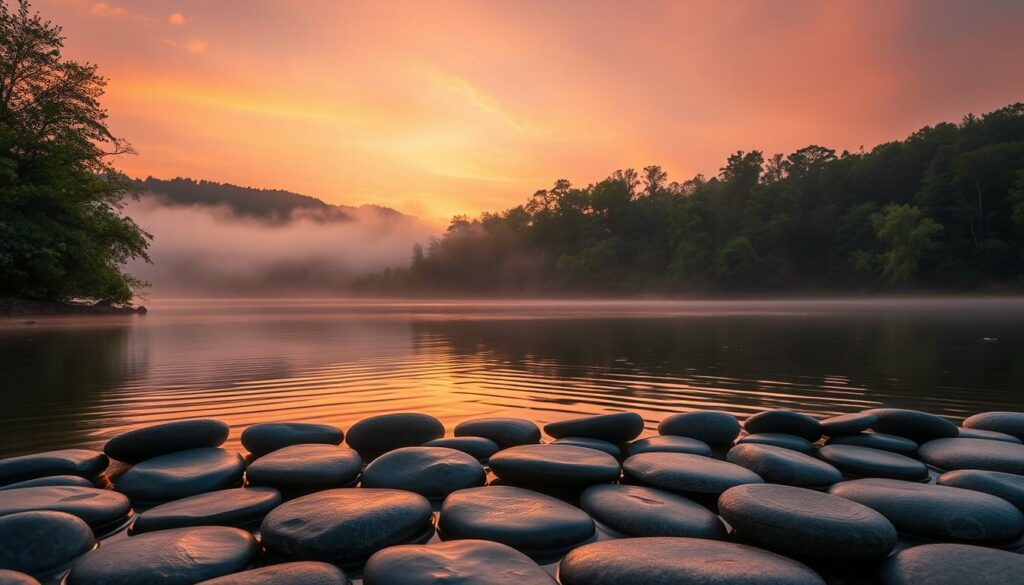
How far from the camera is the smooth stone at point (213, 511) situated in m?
3.97

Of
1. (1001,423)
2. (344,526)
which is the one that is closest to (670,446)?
(344,526)

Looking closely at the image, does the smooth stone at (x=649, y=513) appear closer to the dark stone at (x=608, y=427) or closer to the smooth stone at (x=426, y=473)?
the smooth stone at (x=426, y=473)

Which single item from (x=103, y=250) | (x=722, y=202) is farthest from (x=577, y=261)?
(x=103, y=250)

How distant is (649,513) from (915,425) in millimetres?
4720

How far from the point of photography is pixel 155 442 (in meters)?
5.86

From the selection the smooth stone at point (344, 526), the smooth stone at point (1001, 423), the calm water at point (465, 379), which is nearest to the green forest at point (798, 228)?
the calm water at point (465, 379)

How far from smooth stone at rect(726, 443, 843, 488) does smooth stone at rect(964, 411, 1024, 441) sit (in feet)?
11.2

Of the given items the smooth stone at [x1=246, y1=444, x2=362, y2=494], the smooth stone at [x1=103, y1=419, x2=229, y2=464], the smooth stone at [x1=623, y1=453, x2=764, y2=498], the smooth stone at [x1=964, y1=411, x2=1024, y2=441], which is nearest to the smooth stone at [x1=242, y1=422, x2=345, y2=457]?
the smooth stone at [x1=103, y1=419, x2=229, y2=464]

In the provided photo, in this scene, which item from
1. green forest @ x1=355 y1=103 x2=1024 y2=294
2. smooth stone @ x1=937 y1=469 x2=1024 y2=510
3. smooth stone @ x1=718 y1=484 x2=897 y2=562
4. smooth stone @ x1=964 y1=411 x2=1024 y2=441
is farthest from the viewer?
green forest @ x1=355 y1=103 x2=1024 y2=294

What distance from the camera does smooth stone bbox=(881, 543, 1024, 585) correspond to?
3018mm

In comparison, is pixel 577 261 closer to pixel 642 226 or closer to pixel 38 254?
pixel 642 226

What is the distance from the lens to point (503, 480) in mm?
5348

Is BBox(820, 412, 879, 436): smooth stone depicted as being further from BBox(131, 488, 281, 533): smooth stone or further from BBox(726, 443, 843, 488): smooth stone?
BBox(131, 488, 281, 533): smooth stone

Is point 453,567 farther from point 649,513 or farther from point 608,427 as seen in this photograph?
point 608,427
